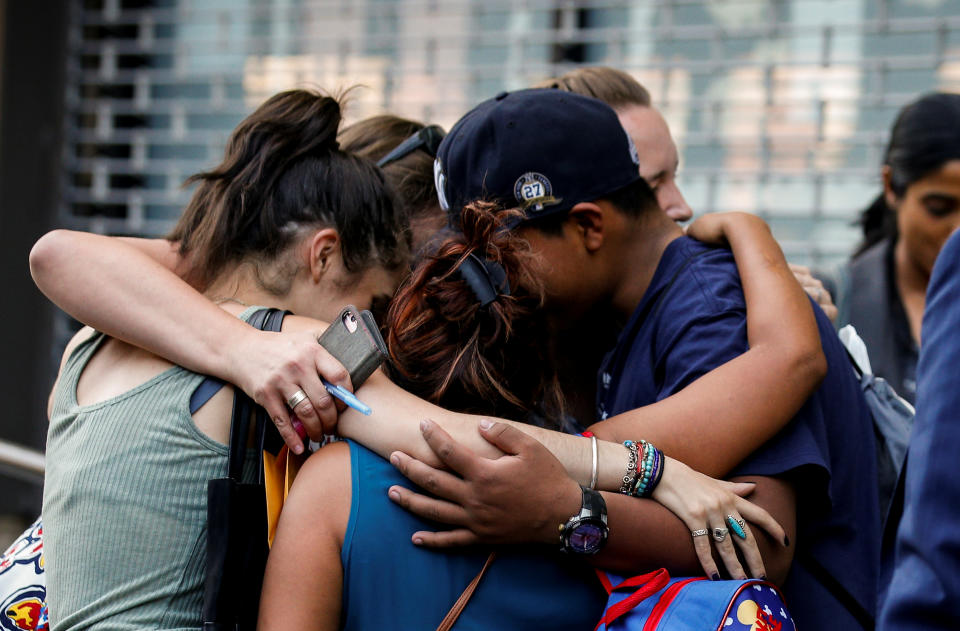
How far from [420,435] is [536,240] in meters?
0.76

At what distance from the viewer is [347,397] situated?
66.9 inches

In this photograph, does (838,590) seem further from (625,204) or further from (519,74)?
(519,74)

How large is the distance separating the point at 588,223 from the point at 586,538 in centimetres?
90

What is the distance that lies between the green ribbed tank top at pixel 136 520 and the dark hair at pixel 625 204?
90 cm

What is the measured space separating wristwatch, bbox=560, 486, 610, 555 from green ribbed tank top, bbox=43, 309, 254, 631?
2.05 ft

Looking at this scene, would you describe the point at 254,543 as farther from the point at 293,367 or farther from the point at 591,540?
the point at 591,540

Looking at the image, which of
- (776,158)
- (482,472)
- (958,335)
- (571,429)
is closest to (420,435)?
(482,472)

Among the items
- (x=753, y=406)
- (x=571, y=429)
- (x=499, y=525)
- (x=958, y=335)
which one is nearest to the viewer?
(x=958, y=335)

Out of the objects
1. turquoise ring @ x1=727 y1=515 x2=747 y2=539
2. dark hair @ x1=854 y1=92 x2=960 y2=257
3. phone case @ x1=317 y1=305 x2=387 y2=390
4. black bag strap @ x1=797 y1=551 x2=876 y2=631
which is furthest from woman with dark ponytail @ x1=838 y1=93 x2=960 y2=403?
phone case @ x1=317 y1=305 x2=387 y2=390

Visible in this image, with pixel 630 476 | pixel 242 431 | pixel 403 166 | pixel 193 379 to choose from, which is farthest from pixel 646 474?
pixel 403 166

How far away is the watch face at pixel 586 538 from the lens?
1667 millimetres

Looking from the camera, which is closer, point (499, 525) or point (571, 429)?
point (499, 525)

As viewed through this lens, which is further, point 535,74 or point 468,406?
point 535,74

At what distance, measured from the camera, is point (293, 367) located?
1704 millimetres
